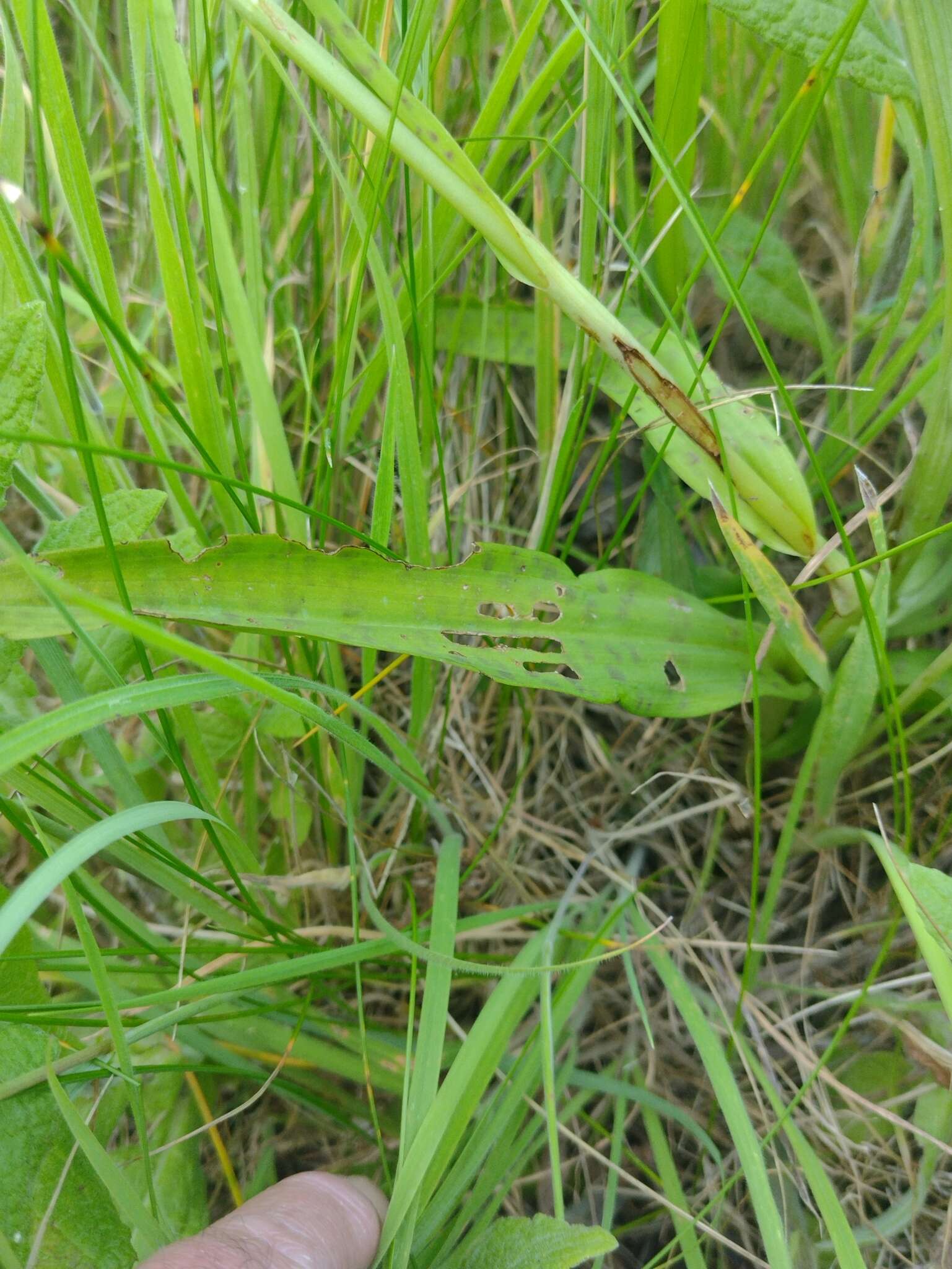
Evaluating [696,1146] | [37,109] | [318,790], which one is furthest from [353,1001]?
[37,109]

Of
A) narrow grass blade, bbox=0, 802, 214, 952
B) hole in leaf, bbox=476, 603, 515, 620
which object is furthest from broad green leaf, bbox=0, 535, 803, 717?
narrow grass blade, bbox=0, 802, 214, 952

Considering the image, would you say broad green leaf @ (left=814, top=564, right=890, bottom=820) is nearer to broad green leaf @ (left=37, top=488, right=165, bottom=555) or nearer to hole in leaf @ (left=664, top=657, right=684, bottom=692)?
hole in leaf @ (left=664, top=657, right=684, bottom=692)

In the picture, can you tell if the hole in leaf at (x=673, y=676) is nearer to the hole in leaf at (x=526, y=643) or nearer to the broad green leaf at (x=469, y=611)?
the broad green leaf at (x=469, y=611)

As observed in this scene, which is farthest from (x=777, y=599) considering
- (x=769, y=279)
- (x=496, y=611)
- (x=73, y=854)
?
(x=73, y=854)

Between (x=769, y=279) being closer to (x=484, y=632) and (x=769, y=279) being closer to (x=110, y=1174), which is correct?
(x=484, y=632)

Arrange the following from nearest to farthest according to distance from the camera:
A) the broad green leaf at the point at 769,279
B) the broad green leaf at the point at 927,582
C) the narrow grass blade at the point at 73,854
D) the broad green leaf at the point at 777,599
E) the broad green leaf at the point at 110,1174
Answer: the narrow grass blade at the point at 73,854
the broad green leaf at the point at 110,1174
the broad green leaf at the point at 777,599
the broad green leaf at the point at 927,582
the broad green leaf at the point at 769,279

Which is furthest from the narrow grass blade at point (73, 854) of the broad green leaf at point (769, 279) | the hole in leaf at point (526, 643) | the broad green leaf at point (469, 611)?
the broad green leaf at point (769, 279)
